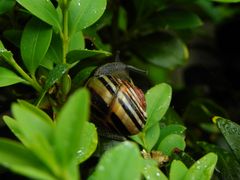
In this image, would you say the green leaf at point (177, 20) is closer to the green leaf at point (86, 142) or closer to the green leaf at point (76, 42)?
the green leaf at point (76, 42)

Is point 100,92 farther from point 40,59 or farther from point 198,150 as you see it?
point 198,150

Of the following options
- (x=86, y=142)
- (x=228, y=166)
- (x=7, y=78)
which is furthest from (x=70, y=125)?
(x=228, y=166)

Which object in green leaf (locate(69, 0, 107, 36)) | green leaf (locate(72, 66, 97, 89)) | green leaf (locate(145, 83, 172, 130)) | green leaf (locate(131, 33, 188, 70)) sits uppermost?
green leaf (locate(69, 0, 107, 36))

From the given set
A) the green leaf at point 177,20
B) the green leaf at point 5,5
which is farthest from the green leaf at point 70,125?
the green leaf at point 177,20

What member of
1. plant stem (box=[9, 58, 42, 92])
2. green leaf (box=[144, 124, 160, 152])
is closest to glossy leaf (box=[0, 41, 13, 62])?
plant stem (box=[9, 58, 42, 92])

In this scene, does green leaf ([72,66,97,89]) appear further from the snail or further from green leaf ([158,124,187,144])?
green leaf ([158,124,187,144])

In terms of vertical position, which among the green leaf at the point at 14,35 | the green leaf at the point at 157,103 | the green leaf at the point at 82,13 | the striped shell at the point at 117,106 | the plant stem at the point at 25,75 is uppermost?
the green leaf at the point at 82,13
